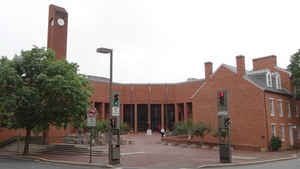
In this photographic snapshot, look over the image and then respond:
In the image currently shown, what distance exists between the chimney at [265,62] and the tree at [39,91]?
23.7 meters

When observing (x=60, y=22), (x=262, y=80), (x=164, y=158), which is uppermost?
(x=60, y=22)

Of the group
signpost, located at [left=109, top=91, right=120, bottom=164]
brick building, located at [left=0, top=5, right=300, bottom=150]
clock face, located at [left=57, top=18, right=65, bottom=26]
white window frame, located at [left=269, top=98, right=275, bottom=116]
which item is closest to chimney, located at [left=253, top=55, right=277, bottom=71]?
brick building, located at [left=0, top=5, right=300, bottom=150]

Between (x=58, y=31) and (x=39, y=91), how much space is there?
48.5ft

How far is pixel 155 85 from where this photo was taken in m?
54.0

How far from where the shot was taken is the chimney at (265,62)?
36344mm

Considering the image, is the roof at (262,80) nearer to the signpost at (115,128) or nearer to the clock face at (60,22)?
the signpost at (115,128)

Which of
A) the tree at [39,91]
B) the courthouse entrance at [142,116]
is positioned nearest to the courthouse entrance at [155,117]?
the courthouse entrance at [142,116]

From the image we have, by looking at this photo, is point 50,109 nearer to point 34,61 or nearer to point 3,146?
point 34,61

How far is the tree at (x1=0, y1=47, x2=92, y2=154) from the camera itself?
67.5 ft

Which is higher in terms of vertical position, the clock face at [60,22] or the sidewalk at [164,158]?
the clock face at [60,22]

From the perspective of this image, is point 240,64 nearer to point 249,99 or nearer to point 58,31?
point 249,99

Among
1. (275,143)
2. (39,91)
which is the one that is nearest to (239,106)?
(275,143)

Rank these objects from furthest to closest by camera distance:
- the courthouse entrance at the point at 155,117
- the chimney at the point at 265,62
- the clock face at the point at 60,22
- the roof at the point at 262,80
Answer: the courthouse entrance at the point at 155,117
the chimney at the point at 265,62
the clock face at the point at 60,22
the roof at the point at 262,80

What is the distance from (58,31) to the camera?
113 ft
